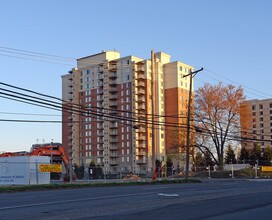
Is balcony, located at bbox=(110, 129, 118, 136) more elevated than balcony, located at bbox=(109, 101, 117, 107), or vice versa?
balcony, located at bbox=(109, 101, 117, 107)

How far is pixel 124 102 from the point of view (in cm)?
12631

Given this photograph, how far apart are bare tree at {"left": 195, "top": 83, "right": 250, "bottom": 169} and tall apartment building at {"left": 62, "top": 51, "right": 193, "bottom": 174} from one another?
56.3 meters

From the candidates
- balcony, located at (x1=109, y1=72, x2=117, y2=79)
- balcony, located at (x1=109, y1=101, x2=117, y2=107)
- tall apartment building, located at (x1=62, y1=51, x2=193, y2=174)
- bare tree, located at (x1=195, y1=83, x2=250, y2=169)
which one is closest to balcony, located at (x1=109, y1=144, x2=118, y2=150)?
tall apartment building, located at (x1=62, y1=51, x2=193, y2=174)

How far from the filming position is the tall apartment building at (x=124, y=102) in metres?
123

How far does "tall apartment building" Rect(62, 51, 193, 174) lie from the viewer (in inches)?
4828

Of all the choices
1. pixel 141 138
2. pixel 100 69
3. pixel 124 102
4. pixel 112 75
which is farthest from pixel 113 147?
pixel 100 69

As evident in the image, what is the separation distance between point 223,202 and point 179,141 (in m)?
48.5

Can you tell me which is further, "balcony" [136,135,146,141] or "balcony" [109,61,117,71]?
"balcony" [109,61,117,71]

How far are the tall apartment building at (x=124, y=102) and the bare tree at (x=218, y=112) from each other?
2217 inches

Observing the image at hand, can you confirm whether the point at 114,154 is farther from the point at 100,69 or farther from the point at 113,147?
the point at 100,69

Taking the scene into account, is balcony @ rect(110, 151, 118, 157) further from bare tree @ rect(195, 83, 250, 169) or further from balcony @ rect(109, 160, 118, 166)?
bare tree @ rect(195, 83, 250, 169)

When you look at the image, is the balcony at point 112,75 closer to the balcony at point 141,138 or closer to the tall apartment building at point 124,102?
the tall apartment building at point 124,102

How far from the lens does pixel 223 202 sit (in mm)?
16688

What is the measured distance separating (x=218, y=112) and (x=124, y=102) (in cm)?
6537
